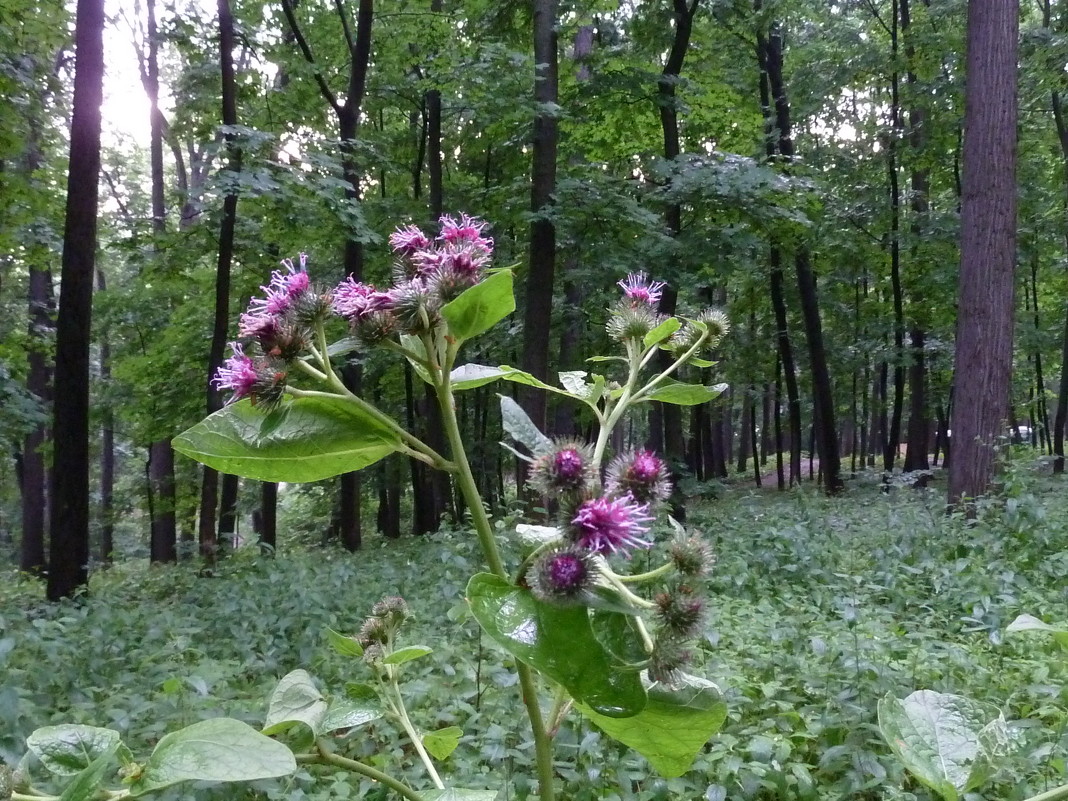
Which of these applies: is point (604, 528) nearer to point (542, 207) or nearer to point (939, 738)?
point (939, 738)

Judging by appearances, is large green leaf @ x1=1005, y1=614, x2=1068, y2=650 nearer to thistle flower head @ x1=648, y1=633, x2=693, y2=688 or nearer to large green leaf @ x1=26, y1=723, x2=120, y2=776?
thistle flower head @ x1=648, y1=633, x2=693, y2=688

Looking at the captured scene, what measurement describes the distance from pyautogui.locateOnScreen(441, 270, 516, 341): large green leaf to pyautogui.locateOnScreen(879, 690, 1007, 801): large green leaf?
2.41 ft

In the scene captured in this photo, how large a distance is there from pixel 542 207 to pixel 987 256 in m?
5.00

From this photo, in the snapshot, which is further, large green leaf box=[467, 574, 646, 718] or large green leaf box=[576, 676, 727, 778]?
large green leaf box=[576, 676, 727, 778]

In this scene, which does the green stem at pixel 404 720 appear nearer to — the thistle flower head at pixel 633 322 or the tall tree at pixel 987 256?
the thistle flower head at pixel 633 322

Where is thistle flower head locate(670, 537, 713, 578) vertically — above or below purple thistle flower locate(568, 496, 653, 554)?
below

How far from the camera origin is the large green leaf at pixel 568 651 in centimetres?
69

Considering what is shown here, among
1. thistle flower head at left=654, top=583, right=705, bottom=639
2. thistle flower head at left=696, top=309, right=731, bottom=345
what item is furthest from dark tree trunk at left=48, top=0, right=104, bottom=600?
thistle flower head at left=654, top=583, right=705, bottom=639

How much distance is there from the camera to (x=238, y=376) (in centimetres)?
91

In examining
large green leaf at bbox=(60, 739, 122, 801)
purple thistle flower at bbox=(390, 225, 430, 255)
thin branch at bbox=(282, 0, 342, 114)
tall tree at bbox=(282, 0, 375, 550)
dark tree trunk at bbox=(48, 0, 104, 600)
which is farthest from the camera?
thin branch at bbox=(282, 0, 342, 114)

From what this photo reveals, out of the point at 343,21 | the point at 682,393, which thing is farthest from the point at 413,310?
the point at 343,21

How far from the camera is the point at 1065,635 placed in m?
0.93

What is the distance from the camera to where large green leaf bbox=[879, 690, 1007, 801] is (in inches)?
37.9

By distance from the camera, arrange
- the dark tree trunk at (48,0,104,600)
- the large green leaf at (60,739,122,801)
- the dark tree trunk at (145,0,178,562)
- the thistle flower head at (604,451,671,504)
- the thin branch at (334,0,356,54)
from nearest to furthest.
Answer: the large green leaf at (60,739,122,801)
the thistle flower head at (604,451,671,504)
the dark tree trunk at (48,0,104,600)
the thin branch at (334,0,356,54)
the dark tree trunk at (145,0,178,562)
